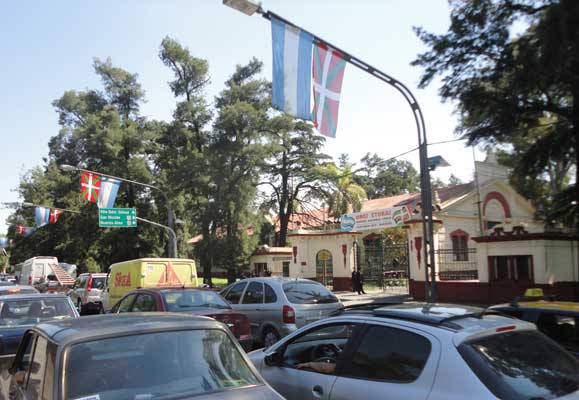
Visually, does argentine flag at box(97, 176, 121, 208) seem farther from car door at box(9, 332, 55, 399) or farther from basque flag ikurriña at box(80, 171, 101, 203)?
car door at box(9, 332, 55, 399)

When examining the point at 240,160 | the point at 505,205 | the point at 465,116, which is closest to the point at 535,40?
the point at 465,116

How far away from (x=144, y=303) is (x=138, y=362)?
6.34 metres

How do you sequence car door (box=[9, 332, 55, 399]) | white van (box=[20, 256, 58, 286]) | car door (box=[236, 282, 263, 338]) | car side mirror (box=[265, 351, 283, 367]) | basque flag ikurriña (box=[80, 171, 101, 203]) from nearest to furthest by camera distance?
car door (box=[9, 332, 55, 399]) < car side mirror (box=[265, 351, 283, 367]) < car door (box=[236, 282, 263, 338]) < basque flag ikurriña (box=[80, 171, 101, 203]) < white van (box=[20, 256, 58, 286])

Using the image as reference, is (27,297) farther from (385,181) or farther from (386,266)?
(385,181)

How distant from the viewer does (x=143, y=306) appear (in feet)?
31.5

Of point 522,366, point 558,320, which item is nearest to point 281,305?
point 558,320

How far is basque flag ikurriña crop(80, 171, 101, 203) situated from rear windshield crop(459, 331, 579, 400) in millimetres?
A: 24878

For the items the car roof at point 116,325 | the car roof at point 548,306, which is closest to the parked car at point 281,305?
the car roof at point 548,306

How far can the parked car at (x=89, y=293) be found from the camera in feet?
70.5

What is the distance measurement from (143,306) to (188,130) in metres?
34.5

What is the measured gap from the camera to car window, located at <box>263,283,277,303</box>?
1070cm

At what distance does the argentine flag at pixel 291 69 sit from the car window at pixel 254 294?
13.2 feet

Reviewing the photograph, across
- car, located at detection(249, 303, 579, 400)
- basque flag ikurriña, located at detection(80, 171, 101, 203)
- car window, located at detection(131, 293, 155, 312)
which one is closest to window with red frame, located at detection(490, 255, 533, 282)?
car window, located at detection(131, 293, 155, 312)

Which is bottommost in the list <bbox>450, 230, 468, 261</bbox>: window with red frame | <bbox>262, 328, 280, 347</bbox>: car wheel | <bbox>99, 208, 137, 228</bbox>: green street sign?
<bbox>262, 328, 280, 347</bbox>: car wheel
